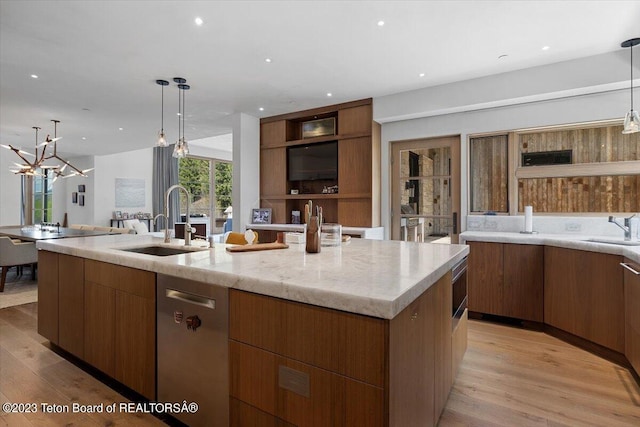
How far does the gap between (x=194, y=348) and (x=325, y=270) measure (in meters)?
0.70

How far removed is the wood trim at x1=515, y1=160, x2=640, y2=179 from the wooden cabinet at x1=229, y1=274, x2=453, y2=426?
3028 millimetres

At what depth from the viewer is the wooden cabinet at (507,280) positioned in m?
3.07

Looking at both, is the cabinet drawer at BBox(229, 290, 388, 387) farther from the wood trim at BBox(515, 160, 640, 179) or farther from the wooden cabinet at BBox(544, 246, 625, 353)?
the wood trim at BBox(515, 160, 640, 179)

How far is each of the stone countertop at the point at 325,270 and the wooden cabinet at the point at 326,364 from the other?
0.16 feet

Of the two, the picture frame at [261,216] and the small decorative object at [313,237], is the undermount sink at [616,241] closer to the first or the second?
the small decorative object at [313,237]

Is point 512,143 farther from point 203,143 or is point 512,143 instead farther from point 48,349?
point 203,143

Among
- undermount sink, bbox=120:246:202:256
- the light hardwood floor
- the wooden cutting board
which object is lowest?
the light hardwood floor

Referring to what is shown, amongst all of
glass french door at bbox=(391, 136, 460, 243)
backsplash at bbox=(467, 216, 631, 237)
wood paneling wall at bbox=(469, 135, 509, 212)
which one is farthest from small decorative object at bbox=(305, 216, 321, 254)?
wood paneling wall at bbox=(469, 135, 509, 212)

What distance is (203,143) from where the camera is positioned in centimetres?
932

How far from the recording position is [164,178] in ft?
33.4

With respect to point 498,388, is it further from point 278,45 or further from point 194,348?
point 278,45

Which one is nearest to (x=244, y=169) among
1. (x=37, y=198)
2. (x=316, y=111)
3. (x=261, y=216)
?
(x=261, y=216)

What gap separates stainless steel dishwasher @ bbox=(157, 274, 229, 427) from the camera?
138 cm

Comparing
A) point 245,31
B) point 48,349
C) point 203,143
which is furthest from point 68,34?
point 203,143
